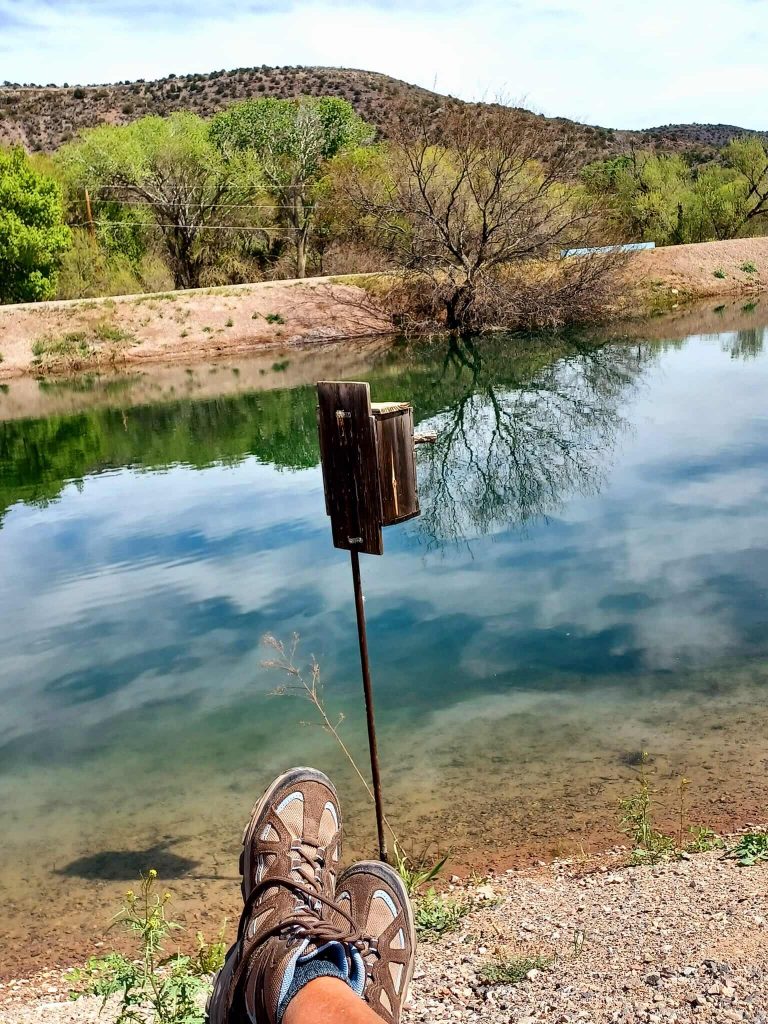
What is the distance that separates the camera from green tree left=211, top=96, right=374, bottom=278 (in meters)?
53.7

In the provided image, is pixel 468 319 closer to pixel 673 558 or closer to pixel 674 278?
pixel 674 278

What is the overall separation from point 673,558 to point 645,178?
46.5 m

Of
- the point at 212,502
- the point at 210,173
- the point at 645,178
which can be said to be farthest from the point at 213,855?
the point at 645,178

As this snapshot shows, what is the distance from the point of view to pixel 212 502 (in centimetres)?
1642

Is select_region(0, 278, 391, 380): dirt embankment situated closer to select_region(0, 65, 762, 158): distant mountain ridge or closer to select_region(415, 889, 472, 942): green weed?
select_region(415, 889, 472, 942): green weed

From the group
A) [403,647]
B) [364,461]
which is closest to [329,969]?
[364,461]

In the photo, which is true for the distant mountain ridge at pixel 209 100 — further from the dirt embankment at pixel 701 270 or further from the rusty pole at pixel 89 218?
the dirt embankment at pixel 701 270

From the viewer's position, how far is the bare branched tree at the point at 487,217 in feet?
118

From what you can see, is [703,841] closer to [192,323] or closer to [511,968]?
[511,968]

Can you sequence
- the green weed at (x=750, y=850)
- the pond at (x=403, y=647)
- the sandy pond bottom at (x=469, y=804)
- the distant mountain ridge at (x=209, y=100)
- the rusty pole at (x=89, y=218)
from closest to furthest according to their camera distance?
the green weed at (x=750, y=850), the sandy pond bottom at (x=469, y=804), the pond at (x=403, y=647), the rusty pole at (x=89, y=218), the distant mountain ridge at (x=209, y=100)

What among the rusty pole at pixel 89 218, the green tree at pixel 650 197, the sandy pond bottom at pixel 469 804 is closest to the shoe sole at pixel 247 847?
the sandy pond bottom at pixel 469 804

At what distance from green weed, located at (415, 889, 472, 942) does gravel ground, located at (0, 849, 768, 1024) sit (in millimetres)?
63

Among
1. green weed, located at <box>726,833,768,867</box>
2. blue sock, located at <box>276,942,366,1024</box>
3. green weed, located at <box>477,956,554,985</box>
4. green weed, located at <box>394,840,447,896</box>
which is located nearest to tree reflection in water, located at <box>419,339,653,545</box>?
green weed, located at <box>394,840,447,896</box>

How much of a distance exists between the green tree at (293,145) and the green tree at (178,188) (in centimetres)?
210
